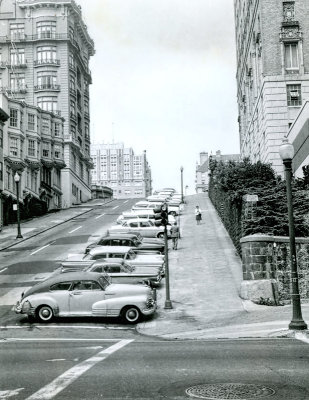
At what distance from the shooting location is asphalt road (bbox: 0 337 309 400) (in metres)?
8.18

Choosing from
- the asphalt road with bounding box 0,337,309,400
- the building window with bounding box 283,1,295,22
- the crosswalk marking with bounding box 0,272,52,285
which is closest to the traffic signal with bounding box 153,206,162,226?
the crosswalk marking with bounding box 0,272,52,285

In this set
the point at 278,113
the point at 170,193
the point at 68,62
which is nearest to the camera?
the point at 278,113

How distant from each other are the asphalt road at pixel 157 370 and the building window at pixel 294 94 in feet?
108

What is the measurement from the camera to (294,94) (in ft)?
142

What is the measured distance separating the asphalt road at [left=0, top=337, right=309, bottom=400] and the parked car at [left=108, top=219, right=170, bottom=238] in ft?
77.2

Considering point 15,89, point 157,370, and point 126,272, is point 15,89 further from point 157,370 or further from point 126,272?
point 157,370

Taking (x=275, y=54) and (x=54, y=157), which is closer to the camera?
(x=275, y=54)

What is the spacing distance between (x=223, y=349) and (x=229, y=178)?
23.1 metres

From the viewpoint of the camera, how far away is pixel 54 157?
75.6 metres

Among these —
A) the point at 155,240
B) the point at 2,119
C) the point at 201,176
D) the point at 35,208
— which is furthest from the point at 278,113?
the point at 201,176

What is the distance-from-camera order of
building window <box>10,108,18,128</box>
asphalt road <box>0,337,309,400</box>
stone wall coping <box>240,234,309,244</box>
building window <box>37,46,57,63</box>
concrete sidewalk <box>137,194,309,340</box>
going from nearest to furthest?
asphalt road <box>0,337,309,400</box> → concrete sidewalk <box>137,194,309,340</box> → stone wall coping <box>240,234,309,244</box> → building window <box>10,108,18,128</box> → building window <box>37,46,57,63</box>

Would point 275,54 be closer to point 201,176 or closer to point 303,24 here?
point 303,24

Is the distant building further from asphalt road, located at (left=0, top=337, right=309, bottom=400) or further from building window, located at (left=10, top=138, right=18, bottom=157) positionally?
asphalt road, located at (left=0, top=337, right=309, bottom=400)

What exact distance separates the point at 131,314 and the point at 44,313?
2969mm
